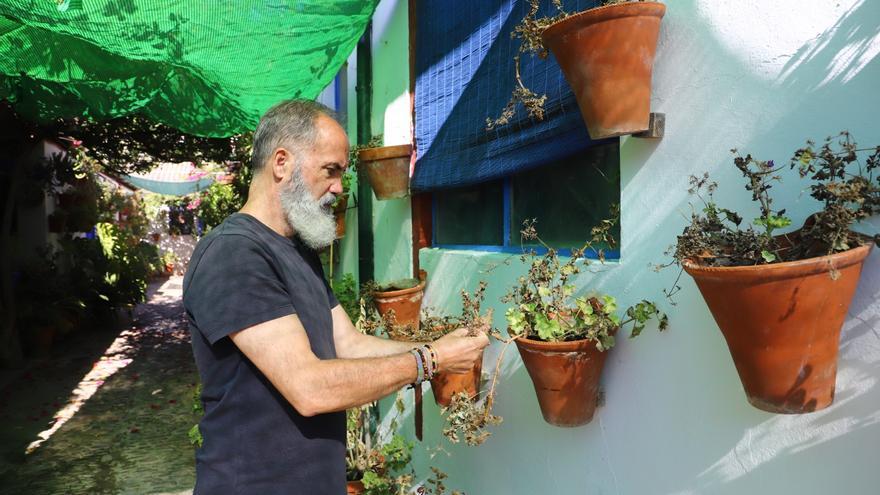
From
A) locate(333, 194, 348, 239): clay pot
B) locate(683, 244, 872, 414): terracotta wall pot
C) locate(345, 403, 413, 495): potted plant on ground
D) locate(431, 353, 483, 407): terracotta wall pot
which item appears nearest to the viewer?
locate(683, 244, 872, 414): terracotta wall pot

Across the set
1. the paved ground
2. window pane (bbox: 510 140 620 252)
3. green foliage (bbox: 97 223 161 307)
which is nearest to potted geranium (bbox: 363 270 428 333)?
window pane (bbox: 510 140 620 252)

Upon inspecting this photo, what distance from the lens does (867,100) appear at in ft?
3.96

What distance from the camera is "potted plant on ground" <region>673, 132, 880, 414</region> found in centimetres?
108

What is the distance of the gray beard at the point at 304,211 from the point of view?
72.1 inches

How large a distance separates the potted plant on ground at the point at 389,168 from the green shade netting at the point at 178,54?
0.69 m

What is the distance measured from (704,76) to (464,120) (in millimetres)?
1401

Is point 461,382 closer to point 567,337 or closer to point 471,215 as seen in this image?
point 567,337

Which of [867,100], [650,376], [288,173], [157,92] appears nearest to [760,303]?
[867,100]

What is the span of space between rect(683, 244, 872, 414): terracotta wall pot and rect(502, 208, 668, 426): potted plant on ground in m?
0.49

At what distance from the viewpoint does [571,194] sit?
2.27 metres

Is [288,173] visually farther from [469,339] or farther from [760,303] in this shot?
[760,303]

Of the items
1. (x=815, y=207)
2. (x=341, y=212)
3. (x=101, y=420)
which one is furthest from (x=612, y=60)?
(x=101, y=420)

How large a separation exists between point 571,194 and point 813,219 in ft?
3.63

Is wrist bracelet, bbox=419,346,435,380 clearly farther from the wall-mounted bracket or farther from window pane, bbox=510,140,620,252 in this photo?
the wall-mounted bracket
